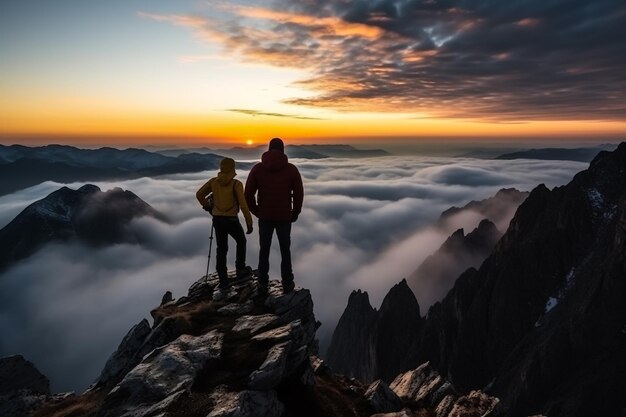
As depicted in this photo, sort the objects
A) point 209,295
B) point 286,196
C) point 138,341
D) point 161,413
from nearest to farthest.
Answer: point 161,413 → point 286,196 → point 138,341 → point 209,295

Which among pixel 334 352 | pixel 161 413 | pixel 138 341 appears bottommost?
pixel 334 352

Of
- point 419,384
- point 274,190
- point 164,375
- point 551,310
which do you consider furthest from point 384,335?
point 164,375

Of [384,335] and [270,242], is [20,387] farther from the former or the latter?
[384,335]

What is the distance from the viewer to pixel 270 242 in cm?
1641

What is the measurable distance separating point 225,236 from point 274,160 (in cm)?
509

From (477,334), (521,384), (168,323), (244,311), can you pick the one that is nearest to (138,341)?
(168,323)

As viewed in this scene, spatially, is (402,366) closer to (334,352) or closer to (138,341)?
(334,352)

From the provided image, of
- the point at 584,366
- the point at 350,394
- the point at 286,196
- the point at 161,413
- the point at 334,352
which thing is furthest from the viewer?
the point at 334,352

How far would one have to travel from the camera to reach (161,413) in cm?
1057

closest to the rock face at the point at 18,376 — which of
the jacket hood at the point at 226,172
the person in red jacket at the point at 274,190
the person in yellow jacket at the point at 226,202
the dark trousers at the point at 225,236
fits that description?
the dark trousers at the point at 225,236

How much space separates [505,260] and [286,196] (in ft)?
511

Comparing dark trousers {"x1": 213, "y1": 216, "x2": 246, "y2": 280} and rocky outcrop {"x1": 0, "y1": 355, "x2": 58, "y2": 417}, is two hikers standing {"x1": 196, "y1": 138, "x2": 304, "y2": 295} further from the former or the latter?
rocky outcrop {"x1": 0, "y1": 355, "x2": 58, "y2": 417}

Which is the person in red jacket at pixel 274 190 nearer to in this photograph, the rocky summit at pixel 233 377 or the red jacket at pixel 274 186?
the red jacket at pixel 274 186

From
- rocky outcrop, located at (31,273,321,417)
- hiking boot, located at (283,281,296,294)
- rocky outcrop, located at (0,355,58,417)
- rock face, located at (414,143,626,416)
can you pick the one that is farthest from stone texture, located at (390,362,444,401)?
rock face, located at (414,143,626,416)
